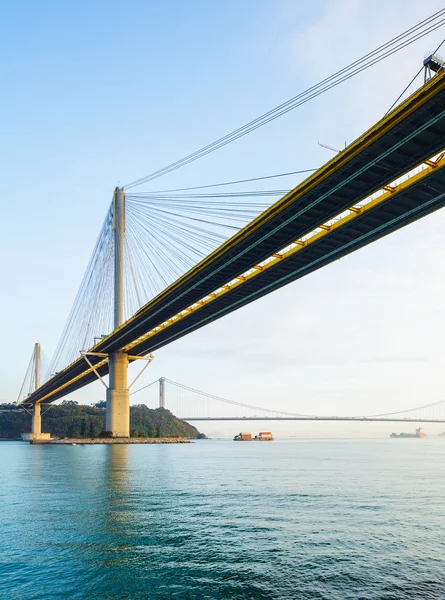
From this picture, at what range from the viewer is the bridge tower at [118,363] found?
82188 millimetres

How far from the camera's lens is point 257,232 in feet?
142

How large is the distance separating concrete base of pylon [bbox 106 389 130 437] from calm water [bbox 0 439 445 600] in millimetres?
54870

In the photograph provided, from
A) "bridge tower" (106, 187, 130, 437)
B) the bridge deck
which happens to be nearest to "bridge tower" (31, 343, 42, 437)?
"bridge tower" (106, 187, 130, 437)

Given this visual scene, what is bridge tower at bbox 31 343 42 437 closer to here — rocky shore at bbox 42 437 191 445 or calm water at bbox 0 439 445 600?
rocky shore at bbox 42 437 191 445

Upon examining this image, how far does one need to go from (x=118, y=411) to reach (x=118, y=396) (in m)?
2.61

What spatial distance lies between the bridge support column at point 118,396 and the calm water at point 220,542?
55030 millimetres

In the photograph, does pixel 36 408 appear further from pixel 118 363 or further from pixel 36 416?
pixel 118 363

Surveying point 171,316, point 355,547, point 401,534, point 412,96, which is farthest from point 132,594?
point 171,316

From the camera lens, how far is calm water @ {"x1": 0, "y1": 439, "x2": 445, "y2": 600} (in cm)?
1325

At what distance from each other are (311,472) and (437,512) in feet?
68.2

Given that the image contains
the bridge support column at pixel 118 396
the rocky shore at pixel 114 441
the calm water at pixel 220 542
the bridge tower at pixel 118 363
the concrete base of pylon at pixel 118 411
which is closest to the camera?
the calm water at pixel 220 542

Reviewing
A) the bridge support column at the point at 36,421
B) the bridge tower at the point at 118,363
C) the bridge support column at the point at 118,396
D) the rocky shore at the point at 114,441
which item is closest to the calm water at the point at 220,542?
the bridge tower at the point at 118,363

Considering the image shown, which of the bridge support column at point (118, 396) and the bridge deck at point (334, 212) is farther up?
the bridge deck at point (334, 212)

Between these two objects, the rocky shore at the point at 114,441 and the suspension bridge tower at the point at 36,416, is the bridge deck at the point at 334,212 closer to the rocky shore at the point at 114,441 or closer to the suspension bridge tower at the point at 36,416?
the rocky shore at the point at 114,441
